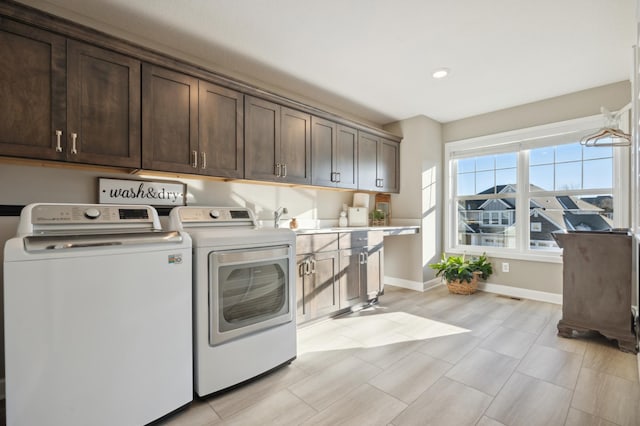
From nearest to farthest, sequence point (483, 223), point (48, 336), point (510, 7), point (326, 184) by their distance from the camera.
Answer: point (48, 336)
point (510, 7)
point (326, 184)
point (483, 223)

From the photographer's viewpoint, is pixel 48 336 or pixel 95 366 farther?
pixel 95 366

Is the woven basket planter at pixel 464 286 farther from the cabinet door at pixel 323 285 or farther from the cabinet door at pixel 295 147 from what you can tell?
the cabinet door at pixel 295 147

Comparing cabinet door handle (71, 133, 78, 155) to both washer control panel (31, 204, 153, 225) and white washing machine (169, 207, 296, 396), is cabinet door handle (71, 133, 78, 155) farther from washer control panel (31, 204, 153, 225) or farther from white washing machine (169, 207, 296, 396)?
white washing machine (169, 207, 296, 396)

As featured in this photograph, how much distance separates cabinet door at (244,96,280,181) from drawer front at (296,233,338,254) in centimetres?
66

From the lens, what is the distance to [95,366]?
1388 mm

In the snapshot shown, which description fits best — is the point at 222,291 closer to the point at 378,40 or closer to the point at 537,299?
the point at 378,40

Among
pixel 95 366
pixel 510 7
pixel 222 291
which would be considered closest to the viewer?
pixel 95 366

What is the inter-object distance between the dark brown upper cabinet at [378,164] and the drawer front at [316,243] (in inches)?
43.1

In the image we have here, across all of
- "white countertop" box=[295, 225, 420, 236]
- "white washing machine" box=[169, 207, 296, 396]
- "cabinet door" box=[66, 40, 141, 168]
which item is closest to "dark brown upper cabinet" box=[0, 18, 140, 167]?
"cabinet door" box=[66, 40, 141, 168]

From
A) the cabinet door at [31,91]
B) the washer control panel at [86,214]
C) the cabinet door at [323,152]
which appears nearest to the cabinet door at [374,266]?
the cabinet door at [323,152]

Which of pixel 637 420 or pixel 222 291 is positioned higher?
pixel 222 291

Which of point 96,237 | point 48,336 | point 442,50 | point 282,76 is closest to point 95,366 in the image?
point 48,336

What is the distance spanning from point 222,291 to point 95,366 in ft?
2.23

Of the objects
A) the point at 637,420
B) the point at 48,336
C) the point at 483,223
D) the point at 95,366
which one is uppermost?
the point at 483,223
